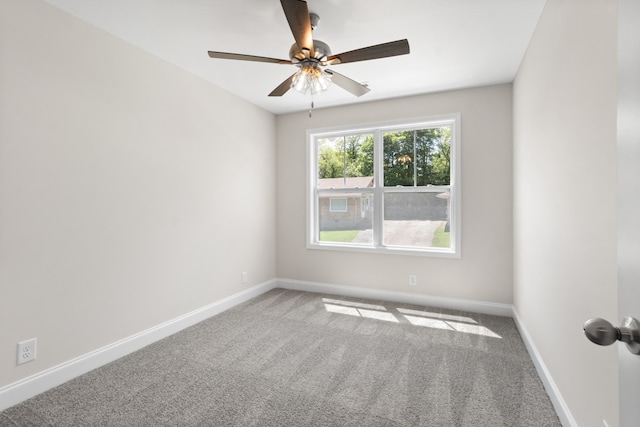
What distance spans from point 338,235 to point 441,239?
53.6 inches

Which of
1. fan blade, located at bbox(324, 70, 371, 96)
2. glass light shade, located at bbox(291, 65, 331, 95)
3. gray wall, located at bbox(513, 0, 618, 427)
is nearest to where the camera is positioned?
gray wall, located at bbox(513, 0, 618, 427)

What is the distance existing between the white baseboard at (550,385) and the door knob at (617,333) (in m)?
1.49

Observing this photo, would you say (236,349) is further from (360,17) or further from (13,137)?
(360,17)

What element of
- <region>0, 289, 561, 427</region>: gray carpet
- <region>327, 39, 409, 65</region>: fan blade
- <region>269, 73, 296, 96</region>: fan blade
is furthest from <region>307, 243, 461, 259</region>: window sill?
<region>327, 39, 409, 65</region>: fan blade

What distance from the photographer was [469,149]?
11.8 feet

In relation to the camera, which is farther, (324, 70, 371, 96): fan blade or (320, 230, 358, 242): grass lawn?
(320, 230, 358, 242): grass lawn

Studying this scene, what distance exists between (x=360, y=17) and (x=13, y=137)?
240 cm

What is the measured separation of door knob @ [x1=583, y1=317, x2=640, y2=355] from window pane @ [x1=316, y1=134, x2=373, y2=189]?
11.9 ft

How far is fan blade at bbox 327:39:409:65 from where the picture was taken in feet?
6.29

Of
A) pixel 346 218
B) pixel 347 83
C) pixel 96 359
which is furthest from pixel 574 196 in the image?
pixel 96 359

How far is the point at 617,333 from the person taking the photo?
593mm

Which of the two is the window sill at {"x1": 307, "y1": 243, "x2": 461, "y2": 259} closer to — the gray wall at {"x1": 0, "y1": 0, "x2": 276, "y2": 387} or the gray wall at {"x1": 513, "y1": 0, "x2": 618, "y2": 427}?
the gray wall at {"x1": 513, "y1": 0, "x2": 618, "y2": 427}

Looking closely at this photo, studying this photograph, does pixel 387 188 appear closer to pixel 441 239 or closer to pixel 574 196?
pixel 441 239

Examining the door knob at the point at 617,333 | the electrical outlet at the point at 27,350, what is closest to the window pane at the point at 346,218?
the electrical outlet at the point at 27,350
